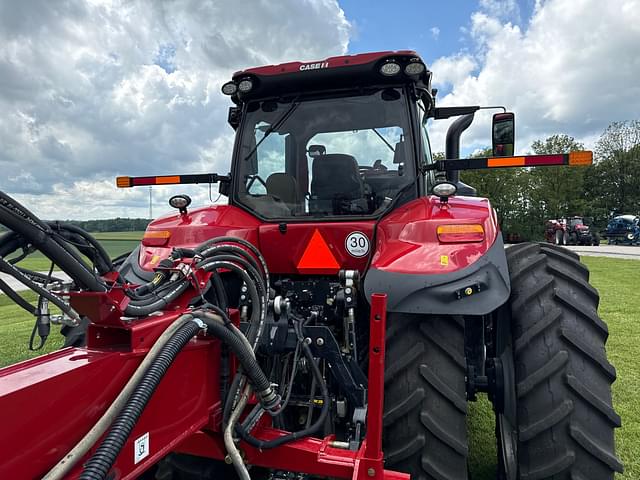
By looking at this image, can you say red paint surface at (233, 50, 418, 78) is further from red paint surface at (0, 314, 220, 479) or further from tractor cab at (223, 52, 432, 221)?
red paint surface at (0, 314, 220, 479)

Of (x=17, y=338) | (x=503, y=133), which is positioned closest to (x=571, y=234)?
(x=503, y=133)

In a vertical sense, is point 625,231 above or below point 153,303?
below

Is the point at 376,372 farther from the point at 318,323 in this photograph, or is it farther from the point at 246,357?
the point at 318,323

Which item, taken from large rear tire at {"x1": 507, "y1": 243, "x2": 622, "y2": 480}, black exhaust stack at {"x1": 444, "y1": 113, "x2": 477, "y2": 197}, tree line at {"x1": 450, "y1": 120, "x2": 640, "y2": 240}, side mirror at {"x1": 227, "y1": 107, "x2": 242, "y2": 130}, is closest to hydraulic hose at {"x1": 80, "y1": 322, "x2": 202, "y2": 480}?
large rear tire at {"x1": 507, "y1": 243, "x2": 622, "y2": 480}

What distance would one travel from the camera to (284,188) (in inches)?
115

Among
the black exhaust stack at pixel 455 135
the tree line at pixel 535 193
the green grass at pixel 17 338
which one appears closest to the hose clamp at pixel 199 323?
the black exhaust stack at pixel 455 135

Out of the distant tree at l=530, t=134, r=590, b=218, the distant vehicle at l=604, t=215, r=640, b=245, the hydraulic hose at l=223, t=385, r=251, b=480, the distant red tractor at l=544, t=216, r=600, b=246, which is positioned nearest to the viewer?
the hydraulic hose at l=223, t=385, r=251, b=480

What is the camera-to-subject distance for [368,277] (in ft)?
6.75

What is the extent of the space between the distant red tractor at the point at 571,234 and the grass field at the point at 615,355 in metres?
16.3

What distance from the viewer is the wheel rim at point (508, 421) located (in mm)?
2338

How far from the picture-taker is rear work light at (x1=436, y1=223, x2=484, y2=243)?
2131mm

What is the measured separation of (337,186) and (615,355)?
13.3 feet

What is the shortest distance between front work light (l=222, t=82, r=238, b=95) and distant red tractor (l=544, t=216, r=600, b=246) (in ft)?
89.8

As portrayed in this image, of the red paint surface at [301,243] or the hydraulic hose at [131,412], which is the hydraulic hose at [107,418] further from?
the red paint surface at [301,243]
